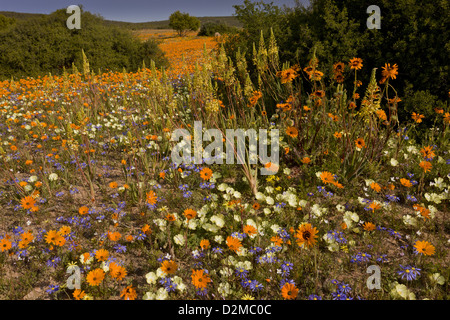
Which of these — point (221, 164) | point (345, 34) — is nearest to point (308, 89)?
point (345, 34)

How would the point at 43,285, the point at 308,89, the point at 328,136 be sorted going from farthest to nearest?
the point at 308,89 → the point at 328,136 → the point at 43,285

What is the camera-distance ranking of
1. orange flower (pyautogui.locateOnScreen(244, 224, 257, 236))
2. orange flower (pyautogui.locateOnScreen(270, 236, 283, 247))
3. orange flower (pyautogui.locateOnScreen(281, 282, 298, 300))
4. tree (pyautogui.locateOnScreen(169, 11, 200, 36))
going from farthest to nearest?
tree (pyautogui.locateOnScreen(169, 11, 200, 36)) → orange flower (pyautogui.locateOnScreen(244, 224, 257, 236)) → orange flower (pyautogui.locateOnScreen(270, 236, 283, 247)) → orange flower (pyautogui.locateOnScreen(281, 282, 298, 300))

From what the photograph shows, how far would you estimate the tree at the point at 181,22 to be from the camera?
151 feet

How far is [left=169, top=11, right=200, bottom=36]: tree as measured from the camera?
Answer: 45.9 m

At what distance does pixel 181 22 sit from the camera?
46.0 meters

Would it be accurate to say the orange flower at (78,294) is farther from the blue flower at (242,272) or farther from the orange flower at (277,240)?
the orange flower at (277,240)

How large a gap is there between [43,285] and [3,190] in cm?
202

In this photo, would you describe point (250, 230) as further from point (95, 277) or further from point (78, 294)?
point (78, 294)

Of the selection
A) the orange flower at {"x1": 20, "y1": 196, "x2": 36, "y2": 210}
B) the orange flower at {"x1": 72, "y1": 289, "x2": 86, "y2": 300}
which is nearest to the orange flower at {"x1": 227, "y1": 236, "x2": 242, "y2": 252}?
the orange flower at {"x1": 72, "y1": 289, "x2": 86, "y2": 300}

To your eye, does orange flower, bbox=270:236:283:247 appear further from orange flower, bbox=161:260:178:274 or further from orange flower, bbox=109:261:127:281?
orange flower, bbox=109:261:127:281

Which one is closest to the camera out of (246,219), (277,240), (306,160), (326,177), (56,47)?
(277,240)

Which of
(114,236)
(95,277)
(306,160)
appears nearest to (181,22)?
(306,160)
